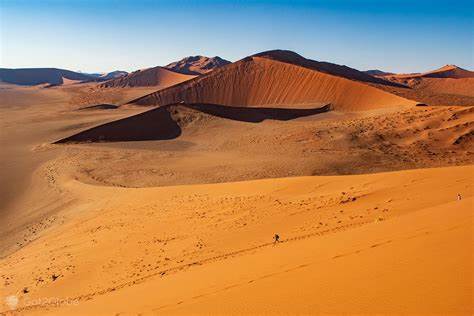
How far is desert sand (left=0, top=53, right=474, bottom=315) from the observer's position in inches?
200

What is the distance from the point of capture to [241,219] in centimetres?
1056

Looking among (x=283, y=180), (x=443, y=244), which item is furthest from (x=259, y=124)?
(x=443, y=244)

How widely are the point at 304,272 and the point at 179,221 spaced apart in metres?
6.10

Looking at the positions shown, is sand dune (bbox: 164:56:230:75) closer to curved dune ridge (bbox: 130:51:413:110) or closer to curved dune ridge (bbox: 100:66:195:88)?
curved dune ridge (bbox: 100:66:195:88)

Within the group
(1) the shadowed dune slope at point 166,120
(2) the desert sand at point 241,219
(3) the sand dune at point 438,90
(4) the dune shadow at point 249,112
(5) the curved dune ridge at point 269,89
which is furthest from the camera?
(5) the curved dune ridge at point 269,89

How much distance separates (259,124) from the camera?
34594mm

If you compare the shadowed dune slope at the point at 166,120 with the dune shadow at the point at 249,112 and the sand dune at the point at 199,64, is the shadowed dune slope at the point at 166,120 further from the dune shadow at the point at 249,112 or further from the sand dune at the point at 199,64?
the sand dune at the point at 199,64

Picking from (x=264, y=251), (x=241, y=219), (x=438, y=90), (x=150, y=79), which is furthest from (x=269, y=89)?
(x=150, y=79)

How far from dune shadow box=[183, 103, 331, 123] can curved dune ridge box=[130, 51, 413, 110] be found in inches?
191

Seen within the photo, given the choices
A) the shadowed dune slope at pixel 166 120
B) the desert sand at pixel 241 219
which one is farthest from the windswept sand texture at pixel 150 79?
the desert sand at pixel 241 219

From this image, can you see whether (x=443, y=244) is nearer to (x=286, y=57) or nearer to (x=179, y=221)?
(x=179, y=221)

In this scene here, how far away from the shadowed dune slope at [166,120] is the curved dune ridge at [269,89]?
528cm

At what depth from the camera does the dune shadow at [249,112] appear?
3653 centimetres

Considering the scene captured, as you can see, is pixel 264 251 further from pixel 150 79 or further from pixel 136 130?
pixel 150 79
